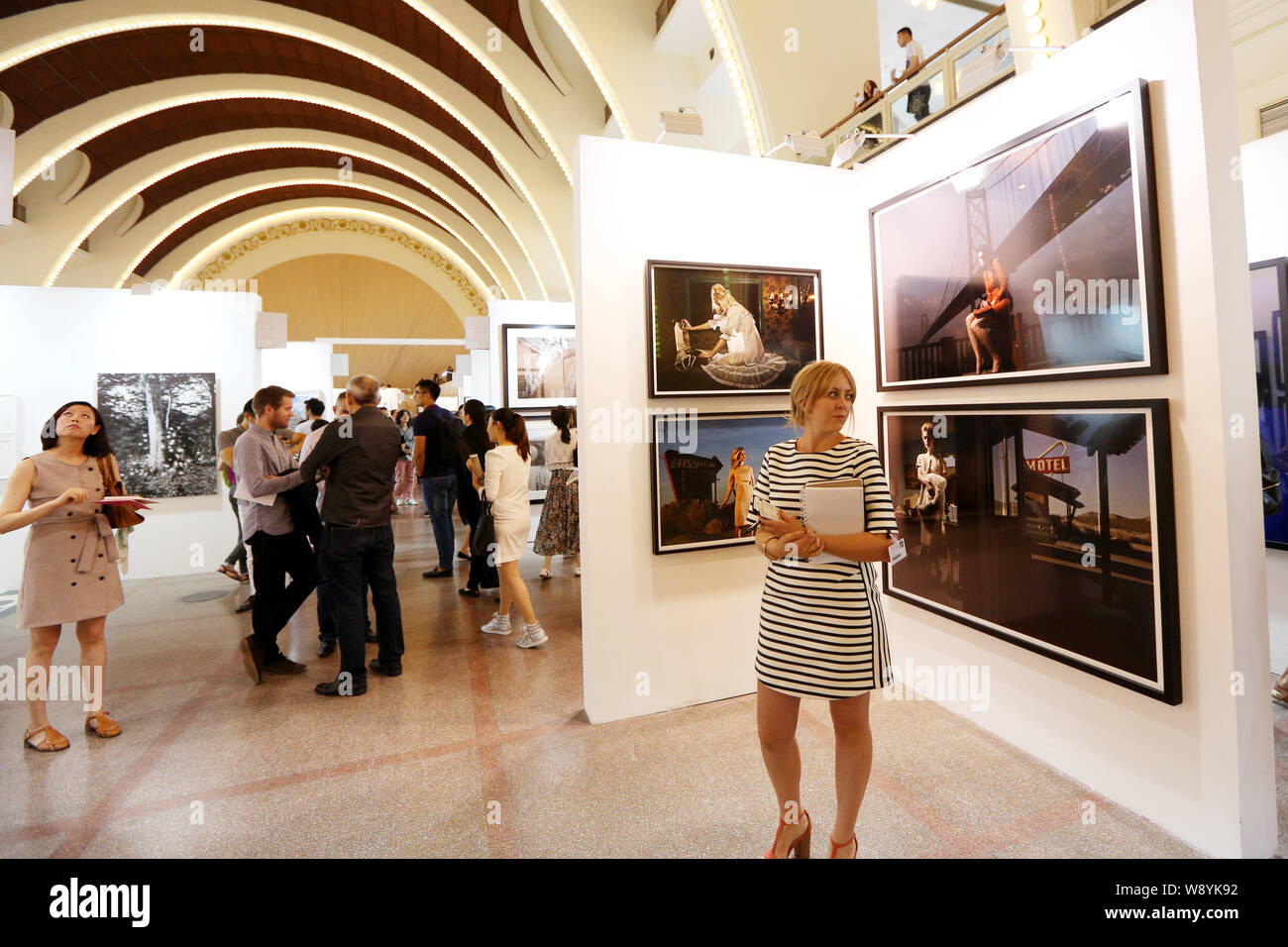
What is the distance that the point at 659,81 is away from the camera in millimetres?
8398

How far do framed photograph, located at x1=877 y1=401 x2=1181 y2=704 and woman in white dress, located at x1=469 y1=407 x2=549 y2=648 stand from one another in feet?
9.65

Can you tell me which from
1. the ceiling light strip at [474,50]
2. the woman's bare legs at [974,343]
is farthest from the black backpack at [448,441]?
the woman's bare legs at [974,343]

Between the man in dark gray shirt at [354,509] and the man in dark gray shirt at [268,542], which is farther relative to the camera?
the man in dark gray shirt at [268,542]

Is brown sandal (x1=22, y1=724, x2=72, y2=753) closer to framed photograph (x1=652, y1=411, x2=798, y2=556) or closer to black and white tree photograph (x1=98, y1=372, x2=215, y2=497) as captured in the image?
framed photograph (x1=652, y1=411, x2=798, y2=556)

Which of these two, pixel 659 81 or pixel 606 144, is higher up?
pixel 659 81

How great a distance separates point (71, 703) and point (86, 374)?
17.9 ft

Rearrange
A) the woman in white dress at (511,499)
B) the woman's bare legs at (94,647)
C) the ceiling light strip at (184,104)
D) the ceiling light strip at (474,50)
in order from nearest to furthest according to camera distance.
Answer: the woman's bare legs at (94,647)
the woman in white dress at (511,499)
the ceiling light strip at (474,50)
the ceiling light strip at (184,104)

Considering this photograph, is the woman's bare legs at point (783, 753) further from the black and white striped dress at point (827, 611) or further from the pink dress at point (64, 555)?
the pink dress at point (64, 555)

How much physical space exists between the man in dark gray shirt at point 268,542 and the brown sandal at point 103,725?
883 millimetres

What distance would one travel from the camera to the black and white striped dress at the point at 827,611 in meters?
2.33

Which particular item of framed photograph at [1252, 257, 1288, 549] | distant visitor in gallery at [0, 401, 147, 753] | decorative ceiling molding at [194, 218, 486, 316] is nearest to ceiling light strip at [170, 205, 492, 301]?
decorative ceiling molding at [194, 218, 486, 316]

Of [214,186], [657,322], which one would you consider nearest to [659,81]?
[657,322]

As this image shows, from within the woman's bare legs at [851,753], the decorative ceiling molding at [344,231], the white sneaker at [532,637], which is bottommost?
the white sneaker at [532,637]
